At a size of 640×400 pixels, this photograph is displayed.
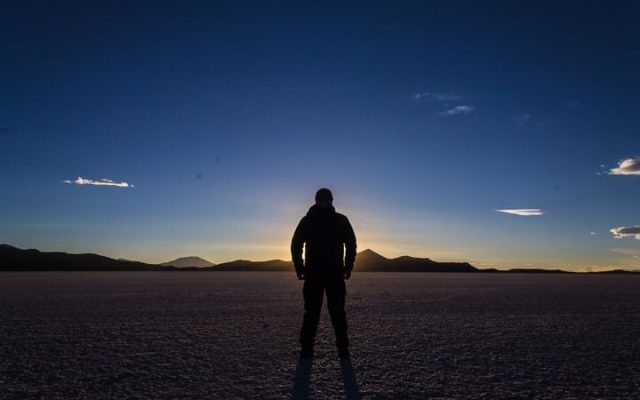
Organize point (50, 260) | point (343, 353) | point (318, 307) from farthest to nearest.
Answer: point (50, 260)
point (318, 307)
point (343, 353)

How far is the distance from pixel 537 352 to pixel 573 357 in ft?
1.53

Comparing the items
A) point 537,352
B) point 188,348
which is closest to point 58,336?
point 188,348

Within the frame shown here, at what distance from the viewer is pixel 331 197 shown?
675cm

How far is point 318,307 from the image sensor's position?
6.61 m

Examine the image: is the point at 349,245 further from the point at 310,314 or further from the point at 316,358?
the point at 316,358

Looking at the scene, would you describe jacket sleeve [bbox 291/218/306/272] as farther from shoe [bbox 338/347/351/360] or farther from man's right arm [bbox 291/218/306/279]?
shoe [bbox 338/347/351/360]

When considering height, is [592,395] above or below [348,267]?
below

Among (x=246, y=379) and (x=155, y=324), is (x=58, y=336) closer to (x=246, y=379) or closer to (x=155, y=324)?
(x=155, y=324)

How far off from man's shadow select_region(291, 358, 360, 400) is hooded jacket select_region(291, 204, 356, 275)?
1100 mm

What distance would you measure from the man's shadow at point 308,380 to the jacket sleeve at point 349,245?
117 centimetres

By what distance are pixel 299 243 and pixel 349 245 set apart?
62cm

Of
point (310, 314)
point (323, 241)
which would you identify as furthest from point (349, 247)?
point (310, 314)

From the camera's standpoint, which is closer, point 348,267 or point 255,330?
point 348,267

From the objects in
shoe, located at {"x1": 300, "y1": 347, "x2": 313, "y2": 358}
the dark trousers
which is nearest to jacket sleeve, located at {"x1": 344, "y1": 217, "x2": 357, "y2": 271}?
the dark trousers
